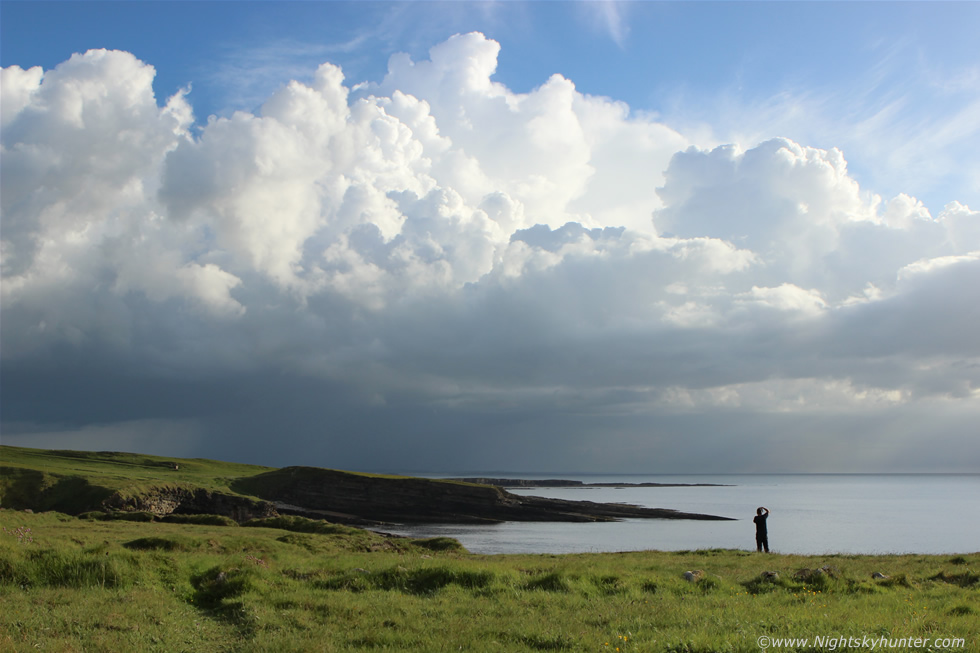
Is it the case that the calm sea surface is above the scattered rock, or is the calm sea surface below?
below

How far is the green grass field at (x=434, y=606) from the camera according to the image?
10.3m

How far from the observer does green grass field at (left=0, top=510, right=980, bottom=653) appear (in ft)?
33.7

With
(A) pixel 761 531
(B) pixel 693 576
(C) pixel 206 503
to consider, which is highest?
(B) pixel 693 576

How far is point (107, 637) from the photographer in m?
10.2

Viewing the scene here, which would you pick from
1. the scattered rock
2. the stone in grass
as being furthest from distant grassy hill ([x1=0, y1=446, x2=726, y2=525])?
the scattered rock

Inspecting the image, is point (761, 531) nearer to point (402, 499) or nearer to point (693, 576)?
point (693, 576)

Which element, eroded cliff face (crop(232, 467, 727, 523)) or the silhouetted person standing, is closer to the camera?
the silhouetted person standing

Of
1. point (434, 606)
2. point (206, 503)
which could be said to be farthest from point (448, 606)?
point (206, 503)

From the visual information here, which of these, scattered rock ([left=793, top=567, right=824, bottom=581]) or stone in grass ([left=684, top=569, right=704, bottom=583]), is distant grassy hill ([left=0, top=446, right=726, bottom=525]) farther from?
scattered rock ([left=793, top=567, right=824, bottom=581])

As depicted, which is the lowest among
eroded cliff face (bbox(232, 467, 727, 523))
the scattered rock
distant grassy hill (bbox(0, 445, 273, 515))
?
eroded cliff face (bbox(232, 467, 727, 523))

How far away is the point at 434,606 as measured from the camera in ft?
43.1

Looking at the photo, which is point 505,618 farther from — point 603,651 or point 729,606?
point 729,606

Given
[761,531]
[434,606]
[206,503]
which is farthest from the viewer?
[206,503]

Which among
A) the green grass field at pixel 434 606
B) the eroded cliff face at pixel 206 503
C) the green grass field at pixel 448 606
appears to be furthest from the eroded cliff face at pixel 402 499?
the green grass field at pixel 434 606
